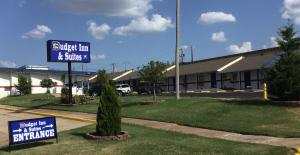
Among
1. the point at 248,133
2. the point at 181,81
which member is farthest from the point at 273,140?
the point at 181,81

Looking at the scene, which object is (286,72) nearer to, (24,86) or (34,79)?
(24,86)

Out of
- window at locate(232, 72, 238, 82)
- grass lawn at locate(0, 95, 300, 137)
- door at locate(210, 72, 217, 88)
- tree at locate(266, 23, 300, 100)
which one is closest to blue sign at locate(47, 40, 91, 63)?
grass lawn at locate(0, 95, 300, 137)

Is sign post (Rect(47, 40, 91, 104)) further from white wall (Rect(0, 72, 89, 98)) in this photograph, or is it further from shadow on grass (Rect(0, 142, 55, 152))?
white wall (Rect(0, 72, 89, 98))

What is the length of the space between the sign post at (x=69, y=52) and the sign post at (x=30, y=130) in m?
19.9

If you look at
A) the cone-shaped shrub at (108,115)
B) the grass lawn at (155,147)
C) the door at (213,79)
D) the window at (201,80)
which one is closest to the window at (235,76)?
the door at (213,79)

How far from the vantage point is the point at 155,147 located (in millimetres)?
12477

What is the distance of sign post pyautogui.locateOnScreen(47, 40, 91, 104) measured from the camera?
1326 inches

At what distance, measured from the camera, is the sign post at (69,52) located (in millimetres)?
33688

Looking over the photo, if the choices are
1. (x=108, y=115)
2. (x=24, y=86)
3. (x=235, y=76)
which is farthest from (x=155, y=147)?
(x=24, y=86)

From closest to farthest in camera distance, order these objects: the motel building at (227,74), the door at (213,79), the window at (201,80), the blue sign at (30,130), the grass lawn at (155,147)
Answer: the grass lawn at (155,147) → the blue sign at (30,130) → the motel building at (227,74) → the door at (213,79) → the window at (201,80)

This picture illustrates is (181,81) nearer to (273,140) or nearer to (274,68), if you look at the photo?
(274,68)

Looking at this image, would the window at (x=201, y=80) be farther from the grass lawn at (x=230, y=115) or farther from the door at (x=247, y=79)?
the grass lawn at (x=230, y=115)

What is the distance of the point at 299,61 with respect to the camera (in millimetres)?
21094

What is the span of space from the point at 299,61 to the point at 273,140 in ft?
27.6
